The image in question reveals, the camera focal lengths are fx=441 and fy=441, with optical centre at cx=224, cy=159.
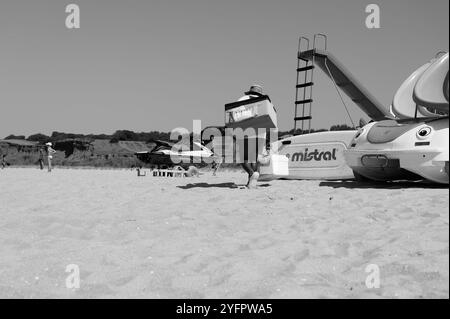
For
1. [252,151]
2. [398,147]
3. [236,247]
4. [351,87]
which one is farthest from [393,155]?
[351,87]

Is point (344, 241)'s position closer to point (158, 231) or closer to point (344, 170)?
point (158, 231)

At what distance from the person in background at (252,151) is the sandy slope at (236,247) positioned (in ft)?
4.87

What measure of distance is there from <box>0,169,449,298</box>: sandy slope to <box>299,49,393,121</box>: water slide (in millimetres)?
10254

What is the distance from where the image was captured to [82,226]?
4.78 meters

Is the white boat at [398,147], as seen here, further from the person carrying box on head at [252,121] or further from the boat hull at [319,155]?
the person carrying box on head at [252,121]

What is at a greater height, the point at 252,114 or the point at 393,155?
the point at 252,114

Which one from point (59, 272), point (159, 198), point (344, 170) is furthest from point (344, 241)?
point (344, 170)

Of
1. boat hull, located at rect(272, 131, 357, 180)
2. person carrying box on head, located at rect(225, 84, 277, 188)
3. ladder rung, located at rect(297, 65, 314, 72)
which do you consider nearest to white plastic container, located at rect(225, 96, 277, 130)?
person carrying box on head, located at rect(225, 84, 277, 188)

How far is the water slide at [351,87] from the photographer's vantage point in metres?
15.2

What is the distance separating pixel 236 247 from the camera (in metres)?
3.59

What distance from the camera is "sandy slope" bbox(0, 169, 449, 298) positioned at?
2.56 meters

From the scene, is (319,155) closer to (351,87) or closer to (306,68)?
(306,68)

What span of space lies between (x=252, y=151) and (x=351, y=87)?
952cm
